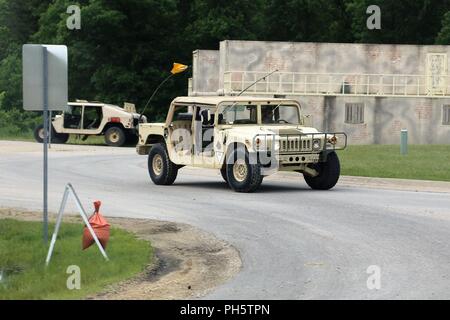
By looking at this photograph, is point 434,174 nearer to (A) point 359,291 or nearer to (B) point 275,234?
(B) point 275,234

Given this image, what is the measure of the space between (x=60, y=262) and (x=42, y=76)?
7.69ft

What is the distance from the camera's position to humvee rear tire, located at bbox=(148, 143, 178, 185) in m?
20.8

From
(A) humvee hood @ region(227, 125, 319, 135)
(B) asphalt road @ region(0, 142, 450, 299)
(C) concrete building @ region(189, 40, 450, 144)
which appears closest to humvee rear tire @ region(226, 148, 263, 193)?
(B) asphalt road @ region(0, 142, 450, 299)

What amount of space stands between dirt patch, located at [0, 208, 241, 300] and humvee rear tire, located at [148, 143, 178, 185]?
5.90 m

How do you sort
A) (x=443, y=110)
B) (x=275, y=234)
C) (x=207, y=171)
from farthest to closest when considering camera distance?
(x=443, y=110) → (x=207, y=171) → (x=275, y=234)

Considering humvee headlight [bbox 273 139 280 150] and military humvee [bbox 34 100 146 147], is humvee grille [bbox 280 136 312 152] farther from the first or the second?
military humvee [bbox 34 100 146 147]

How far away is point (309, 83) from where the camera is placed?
153ft

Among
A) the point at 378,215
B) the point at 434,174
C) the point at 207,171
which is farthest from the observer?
the point at 207,171

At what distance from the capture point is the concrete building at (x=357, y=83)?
44594 millimetres

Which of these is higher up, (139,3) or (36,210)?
(139,3)

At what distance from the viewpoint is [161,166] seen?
69.0 ft

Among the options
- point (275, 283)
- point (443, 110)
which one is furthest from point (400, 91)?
point (275, 283)

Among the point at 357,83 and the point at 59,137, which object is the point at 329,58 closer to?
the point at 357,83

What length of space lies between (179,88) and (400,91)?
74.5ft
